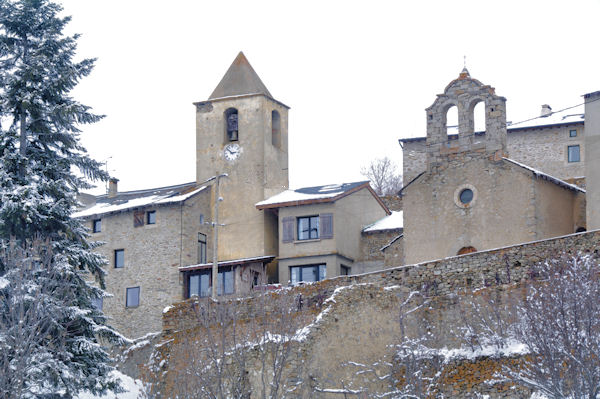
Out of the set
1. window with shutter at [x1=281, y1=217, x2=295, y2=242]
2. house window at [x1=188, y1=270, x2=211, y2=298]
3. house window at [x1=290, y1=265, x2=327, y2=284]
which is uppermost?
window with shutter at [x1=281, y1=217, x2=295, y2=242]

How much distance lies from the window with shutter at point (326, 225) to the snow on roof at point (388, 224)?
2462 mm

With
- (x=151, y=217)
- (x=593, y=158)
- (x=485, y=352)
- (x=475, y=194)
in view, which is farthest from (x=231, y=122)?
(x=485, y=352)

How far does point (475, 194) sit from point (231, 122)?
1953cm

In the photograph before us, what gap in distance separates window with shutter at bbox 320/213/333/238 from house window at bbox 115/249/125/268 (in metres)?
10.6

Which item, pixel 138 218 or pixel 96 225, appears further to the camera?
pixel 96 225

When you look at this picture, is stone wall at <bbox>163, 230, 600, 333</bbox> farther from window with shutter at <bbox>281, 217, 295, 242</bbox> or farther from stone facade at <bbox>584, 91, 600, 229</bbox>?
window with shutter at <bbox>281, 217, 295, 242</bbox>

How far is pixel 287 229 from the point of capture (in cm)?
5216

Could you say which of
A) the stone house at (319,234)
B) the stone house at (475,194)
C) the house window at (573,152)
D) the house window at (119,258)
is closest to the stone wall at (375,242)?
the stone house at (319,234)

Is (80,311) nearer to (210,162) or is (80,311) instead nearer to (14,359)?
(14,359)

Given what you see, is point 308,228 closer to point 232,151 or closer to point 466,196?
point 232,151

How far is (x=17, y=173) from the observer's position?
109ft

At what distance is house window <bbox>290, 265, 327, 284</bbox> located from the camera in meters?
50.9

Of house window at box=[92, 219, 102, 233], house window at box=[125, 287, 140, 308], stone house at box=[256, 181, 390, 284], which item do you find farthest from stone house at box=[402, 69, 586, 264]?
house window at box=[92, 219, 102, 233]

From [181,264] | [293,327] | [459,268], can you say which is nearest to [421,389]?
[293,327]
